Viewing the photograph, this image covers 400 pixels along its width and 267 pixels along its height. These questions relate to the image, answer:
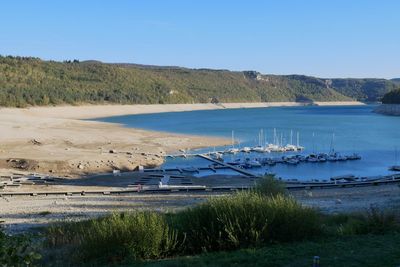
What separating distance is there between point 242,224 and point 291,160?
1761 inches

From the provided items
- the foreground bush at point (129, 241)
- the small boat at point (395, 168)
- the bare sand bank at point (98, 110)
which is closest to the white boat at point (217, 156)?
the small boat at point (395, 168)

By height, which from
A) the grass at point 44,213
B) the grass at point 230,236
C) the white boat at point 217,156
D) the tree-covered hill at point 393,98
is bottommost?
the white boat at point 217,156

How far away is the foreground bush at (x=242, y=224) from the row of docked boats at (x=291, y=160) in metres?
39.5

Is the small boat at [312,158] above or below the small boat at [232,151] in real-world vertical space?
below

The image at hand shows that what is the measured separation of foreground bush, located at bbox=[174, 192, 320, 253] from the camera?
8.20 meters

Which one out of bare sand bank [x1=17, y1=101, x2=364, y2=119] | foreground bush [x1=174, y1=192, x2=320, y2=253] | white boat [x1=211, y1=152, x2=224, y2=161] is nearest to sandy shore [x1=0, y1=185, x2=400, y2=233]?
foreground bush [x1=174, y1=192, x2=320, y2=253]

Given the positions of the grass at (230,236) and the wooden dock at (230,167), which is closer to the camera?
the grass at (230,236)

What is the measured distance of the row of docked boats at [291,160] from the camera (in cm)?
4934

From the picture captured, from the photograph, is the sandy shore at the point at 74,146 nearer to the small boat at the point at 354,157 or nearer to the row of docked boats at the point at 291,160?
the row of docked boats at the point at 291,160

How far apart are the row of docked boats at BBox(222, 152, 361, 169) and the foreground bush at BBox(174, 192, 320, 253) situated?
3954cm

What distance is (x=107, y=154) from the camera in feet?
157

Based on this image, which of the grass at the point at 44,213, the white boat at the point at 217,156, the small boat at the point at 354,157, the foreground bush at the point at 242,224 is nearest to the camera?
the foreground bush at the point at 242,224

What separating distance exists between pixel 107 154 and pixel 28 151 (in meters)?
6.87

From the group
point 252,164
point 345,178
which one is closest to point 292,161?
point 252,164
